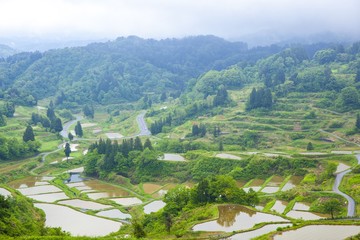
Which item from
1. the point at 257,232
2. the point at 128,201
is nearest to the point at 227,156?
the point at 128,201

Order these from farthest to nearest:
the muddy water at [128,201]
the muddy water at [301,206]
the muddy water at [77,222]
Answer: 1. the muddy water at [128,201]
2. the muddy water at [301,206]
3. the muddy water at [77,222]

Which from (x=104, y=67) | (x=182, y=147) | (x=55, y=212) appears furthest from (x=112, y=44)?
(x=55, y=212)

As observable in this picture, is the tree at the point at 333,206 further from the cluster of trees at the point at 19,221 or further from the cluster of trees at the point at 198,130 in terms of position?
the cluster of trees at the point at 198,130

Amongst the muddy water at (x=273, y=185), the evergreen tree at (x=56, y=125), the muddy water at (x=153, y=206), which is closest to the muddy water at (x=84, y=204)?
the muddy water at (x=153, y=206)

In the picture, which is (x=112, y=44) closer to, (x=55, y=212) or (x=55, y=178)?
(x=55, y=178)

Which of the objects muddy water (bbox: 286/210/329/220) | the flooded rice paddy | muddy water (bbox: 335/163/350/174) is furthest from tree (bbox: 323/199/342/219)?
the flooded rice paddy

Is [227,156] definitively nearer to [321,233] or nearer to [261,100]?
[261,100]

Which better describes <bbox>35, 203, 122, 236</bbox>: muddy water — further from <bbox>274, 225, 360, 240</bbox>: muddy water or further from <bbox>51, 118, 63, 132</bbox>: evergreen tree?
<bbox>51, 118, 63, 132</bbox>: evergreen tree
